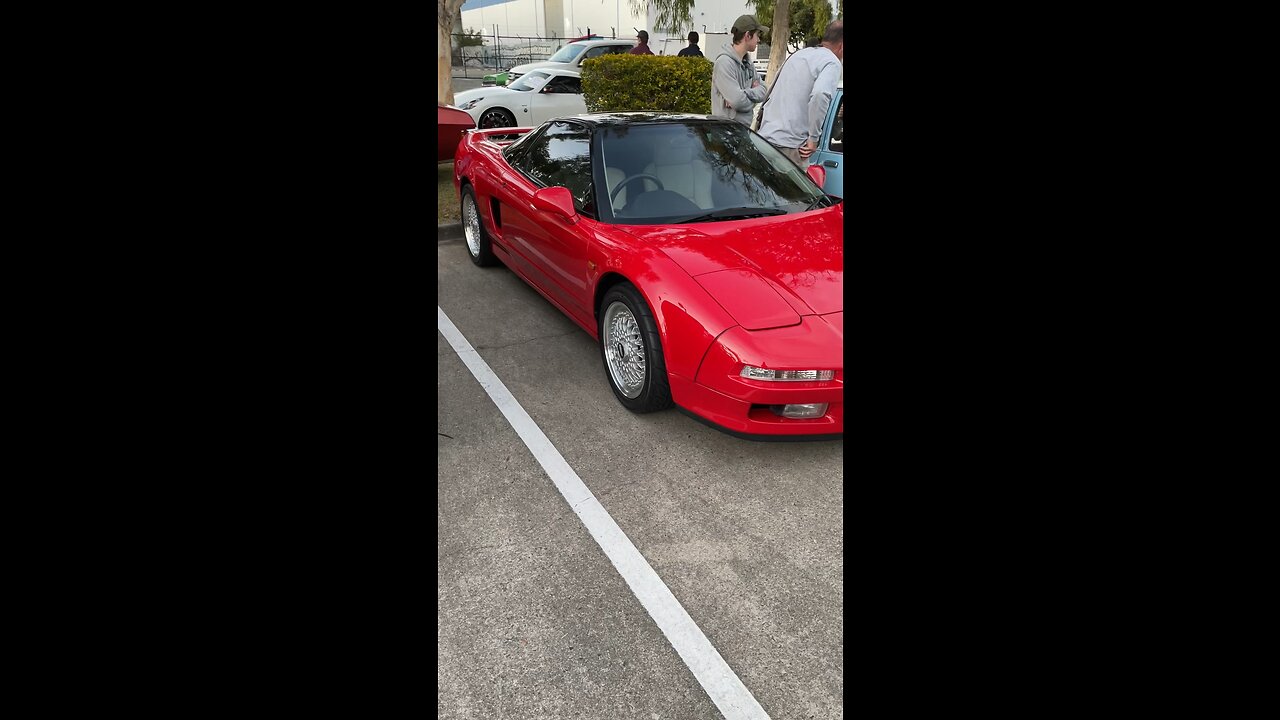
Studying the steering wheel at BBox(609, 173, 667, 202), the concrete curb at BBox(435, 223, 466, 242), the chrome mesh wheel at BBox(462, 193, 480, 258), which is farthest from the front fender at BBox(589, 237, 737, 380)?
the concrete curb at BBox(435, 223, 466, 242)

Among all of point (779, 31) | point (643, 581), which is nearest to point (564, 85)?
point (779, 31)

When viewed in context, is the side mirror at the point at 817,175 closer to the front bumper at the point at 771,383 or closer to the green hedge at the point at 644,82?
the front bumper at the point at 771,383

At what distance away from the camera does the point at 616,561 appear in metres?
2.60

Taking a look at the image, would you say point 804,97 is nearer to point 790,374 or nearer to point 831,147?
point 831,147

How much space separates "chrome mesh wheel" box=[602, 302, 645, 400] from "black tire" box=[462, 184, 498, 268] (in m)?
2.15

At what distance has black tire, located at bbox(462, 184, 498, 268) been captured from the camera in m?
5.69

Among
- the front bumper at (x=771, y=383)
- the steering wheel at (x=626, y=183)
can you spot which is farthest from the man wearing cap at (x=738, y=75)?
the front bumper at (x=771, y=383)

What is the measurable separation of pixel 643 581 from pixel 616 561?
0.45 ft

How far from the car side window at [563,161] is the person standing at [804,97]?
4.99 feet

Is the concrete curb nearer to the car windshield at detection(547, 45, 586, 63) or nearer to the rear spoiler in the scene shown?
the rear spoiler

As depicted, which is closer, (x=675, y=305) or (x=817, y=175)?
(x=675, y=305)
